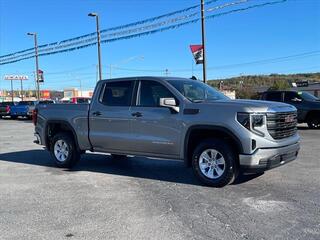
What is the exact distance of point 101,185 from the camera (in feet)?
27.5

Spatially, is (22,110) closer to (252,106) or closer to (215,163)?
(215,163)

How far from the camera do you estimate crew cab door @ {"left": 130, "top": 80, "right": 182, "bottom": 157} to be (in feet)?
27.5

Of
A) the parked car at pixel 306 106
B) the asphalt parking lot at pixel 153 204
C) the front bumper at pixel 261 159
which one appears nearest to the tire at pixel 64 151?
the asphalt parking lot at pixel 153 204

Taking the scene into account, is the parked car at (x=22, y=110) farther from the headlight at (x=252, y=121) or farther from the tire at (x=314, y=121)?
the headlight at (x=252, y=121)

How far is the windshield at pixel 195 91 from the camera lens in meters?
8.54

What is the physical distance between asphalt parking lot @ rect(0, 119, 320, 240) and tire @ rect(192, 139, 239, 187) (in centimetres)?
19

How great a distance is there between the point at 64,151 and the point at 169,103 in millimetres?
3384

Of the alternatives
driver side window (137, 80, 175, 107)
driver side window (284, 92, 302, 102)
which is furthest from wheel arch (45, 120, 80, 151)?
driver side window (284, 92, 302, 102)

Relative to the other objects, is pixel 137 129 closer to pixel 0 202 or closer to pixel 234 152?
pixel 234 152

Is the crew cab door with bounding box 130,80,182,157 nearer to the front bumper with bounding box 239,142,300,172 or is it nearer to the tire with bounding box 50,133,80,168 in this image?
the front bumper with bounding box 239,142,300,172

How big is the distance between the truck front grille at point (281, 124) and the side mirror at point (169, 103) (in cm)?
165

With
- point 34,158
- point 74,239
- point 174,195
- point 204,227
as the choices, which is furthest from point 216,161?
point 34,158

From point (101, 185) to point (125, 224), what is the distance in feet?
8.58

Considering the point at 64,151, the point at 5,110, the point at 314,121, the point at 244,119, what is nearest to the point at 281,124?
the point at 244,119
